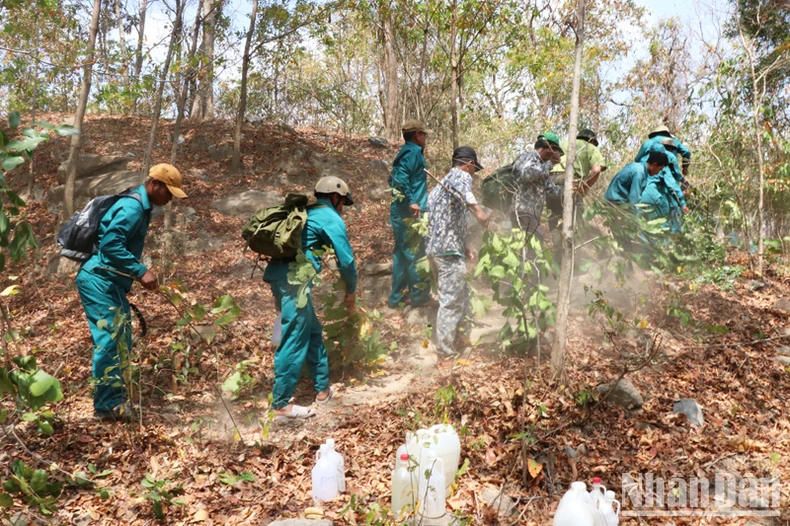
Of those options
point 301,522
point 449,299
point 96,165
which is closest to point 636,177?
point 449,299

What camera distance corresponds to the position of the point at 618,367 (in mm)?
4539

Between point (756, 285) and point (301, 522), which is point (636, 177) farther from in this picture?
point (301, 522)

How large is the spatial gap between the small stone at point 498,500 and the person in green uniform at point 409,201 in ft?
8.07

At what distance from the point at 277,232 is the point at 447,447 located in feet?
6.41

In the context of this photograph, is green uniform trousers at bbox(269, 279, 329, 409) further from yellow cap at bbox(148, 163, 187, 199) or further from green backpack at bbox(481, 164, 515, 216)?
green backpack at bbox(481, 164, 515, 216)

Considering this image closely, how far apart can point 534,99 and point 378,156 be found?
5.19 m

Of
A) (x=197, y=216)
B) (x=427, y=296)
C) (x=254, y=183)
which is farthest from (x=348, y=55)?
(x=427, y=296)

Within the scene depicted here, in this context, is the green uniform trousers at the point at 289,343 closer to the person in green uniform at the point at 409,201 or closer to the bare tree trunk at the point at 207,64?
the person in green uniform at the point at 409,201

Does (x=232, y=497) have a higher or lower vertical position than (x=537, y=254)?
lower

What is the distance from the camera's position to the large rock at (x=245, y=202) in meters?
9.96

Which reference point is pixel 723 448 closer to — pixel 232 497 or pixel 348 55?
pixel 232 497

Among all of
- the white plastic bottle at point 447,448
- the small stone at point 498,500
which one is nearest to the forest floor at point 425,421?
the small stone at point 498,500

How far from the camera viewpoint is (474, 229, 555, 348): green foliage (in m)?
4.38

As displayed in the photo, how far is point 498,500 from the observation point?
3205mm
